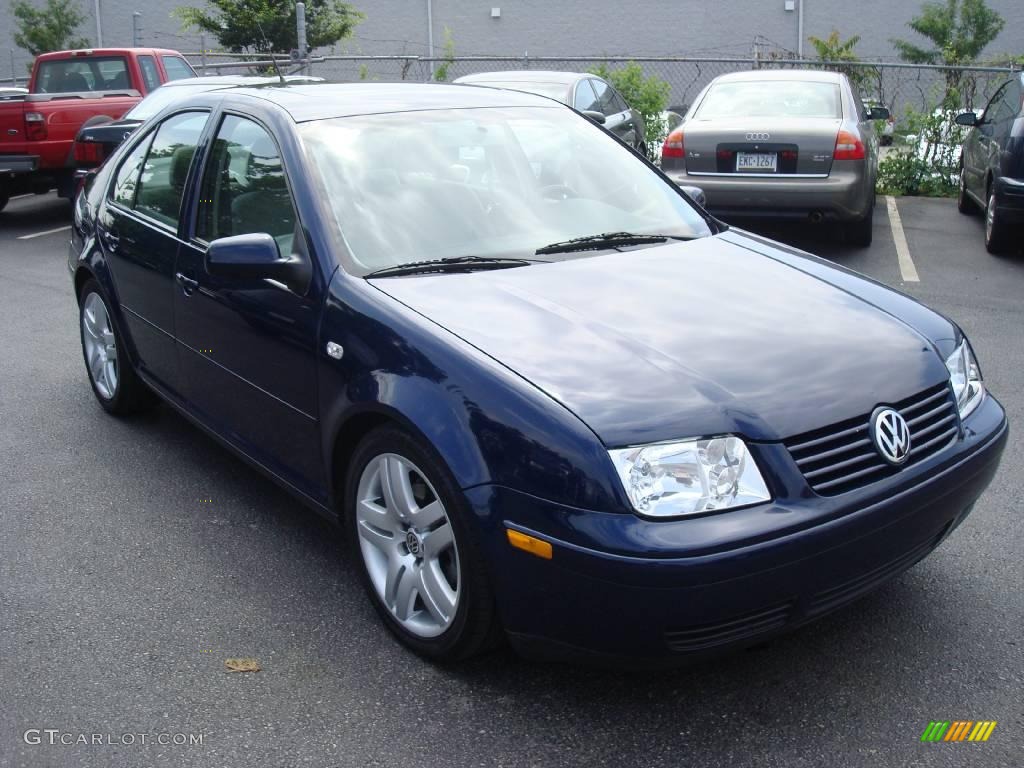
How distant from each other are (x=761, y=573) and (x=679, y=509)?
243mm

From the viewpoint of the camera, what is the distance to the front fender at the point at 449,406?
2.70 metres

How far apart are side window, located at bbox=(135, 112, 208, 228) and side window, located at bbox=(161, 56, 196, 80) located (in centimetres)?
945

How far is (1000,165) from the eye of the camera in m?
9.02

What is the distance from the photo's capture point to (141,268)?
4.71 meters

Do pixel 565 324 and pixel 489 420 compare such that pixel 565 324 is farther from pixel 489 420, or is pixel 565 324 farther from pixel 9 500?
pixel 9 500

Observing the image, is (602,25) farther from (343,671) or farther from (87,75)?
(343,671)

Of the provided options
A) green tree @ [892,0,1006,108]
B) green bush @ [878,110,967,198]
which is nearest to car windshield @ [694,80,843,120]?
green bush @ [878,110,967,198]

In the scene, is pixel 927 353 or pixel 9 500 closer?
pixel 927 353

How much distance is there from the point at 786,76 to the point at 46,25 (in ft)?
86.0

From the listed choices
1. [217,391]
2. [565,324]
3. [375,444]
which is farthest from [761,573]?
[217,391]

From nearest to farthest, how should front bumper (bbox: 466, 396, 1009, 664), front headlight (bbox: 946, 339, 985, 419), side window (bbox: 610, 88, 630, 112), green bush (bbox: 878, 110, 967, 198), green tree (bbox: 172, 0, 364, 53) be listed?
front bumper (bbox: 466, 396, 1009, 664) → front headlight (bbox: 946, 339, 985, 419) → side window (bbox: 610, 88, 630, 112) → green bush (bbox: 878, 110, 967, 198) → green tree (bbox: 172, 0, 364, 53)

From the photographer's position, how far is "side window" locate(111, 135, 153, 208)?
5055 millimetres

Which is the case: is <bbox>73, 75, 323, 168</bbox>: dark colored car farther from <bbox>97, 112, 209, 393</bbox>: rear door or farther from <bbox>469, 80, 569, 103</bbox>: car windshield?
<bbox>97, 112, 209, 393</bbox>: rear door

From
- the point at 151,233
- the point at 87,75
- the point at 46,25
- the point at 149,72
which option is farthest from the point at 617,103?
the point at 46,25
